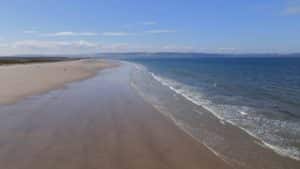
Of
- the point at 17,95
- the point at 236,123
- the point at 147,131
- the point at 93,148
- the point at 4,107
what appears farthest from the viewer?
the point at 17,95

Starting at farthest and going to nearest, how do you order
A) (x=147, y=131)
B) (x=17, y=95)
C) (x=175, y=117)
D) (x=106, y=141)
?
(x=17, y=95) < (x=175, y=117) < (x=147, y=131) < (x=106, y=141)

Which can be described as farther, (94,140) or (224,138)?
(224,138)

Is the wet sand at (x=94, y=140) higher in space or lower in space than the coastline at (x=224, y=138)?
higher

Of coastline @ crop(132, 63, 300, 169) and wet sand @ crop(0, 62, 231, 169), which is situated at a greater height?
wet sand @ crop(0, 62, 231, 169)

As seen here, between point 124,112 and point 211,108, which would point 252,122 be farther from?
point 124,112

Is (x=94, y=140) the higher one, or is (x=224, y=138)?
(x=94, y=140)

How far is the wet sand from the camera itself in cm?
637

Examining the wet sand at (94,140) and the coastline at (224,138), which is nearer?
the wet sand at (94,140)

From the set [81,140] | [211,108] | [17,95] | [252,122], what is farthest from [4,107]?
[252,122]

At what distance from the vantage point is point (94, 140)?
796 cm

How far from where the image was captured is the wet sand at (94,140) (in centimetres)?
637

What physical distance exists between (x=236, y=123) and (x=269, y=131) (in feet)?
3.91

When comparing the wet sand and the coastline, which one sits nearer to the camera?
the wet sand

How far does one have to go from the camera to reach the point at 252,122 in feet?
34.9
